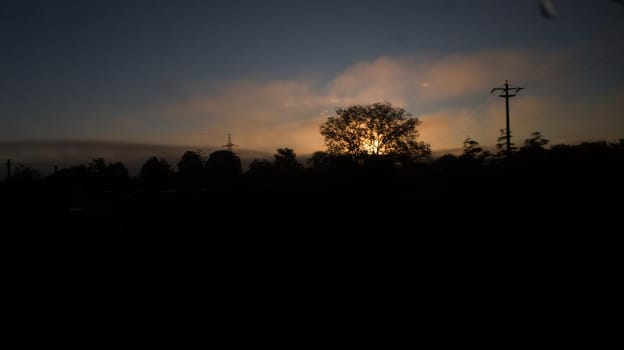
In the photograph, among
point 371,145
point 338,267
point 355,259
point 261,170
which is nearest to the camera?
point 338,267

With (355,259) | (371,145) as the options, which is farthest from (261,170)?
(371,145)

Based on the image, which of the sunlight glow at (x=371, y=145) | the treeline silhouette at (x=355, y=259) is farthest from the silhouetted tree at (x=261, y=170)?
the sunlight glow at (x=371, y=145)

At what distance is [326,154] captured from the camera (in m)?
44.7

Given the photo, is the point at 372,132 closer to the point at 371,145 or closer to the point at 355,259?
the point at 371,145

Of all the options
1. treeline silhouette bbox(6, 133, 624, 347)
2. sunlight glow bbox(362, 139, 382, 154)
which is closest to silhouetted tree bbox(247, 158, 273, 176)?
treeline silhouette bbox(6, 133, 624, 347)

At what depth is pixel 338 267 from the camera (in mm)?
8500

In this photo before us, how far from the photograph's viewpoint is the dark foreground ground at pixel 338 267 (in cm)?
566

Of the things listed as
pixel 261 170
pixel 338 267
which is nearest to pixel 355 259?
pixel 338 267

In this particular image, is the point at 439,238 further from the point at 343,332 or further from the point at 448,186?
the point at 343,332

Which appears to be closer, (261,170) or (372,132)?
(261,170)

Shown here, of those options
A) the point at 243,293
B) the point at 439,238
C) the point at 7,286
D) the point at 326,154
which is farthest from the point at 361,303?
the point at 326,154

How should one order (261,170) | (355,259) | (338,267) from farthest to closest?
(261,170), (355,259), (338,267)

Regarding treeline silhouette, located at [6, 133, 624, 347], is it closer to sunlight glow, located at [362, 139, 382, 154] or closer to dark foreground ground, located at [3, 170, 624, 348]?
dark foreground ground, located at [3, 170, 624, 348]

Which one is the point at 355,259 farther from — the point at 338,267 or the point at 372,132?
the point at 372,132
